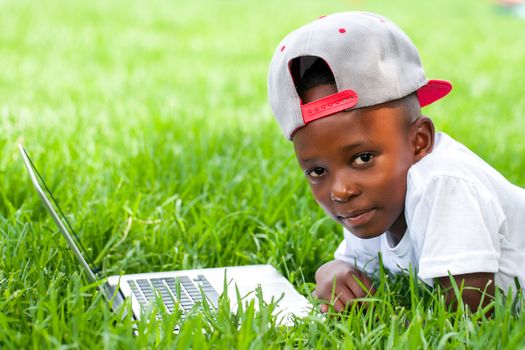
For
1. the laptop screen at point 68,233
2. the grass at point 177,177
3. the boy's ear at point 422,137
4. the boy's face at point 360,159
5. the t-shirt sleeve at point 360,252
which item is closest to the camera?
the grass at point 177,177

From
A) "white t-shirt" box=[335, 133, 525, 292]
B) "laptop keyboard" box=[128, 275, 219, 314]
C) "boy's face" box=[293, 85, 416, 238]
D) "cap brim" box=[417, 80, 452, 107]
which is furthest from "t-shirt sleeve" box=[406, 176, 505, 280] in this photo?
"laptop keyboard" box=[128, 275, 219, 314]

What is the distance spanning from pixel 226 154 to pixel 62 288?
6.45ft

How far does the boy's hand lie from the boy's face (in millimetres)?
203

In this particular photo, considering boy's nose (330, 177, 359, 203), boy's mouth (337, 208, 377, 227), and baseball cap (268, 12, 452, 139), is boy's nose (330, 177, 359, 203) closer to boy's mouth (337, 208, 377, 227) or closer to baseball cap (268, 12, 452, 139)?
boy's mouth (337, 208, 377, 227)

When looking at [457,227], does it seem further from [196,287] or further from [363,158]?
[196,287]

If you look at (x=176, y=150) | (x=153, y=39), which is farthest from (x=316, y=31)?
(x=153, y=39)

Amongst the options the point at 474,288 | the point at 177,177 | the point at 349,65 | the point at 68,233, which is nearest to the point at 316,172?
the point at 349,65

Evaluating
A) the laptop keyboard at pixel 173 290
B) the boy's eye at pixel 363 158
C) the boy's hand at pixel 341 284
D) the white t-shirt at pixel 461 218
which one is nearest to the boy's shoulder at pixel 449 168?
the white t-shirt at pixel 461 218

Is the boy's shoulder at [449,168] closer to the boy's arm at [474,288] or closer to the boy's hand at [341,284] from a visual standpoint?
the boy's arm at [474,288]

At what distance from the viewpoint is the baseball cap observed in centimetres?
234

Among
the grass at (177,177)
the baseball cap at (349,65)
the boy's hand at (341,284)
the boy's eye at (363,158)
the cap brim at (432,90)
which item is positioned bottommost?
the boy's hand at (341,284)

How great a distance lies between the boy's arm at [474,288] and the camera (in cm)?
229

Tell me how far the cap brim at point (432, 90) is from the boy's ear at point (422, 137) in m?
0.12

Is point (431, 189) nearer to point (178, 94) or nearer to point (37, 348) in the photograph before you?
point (37, 348)
